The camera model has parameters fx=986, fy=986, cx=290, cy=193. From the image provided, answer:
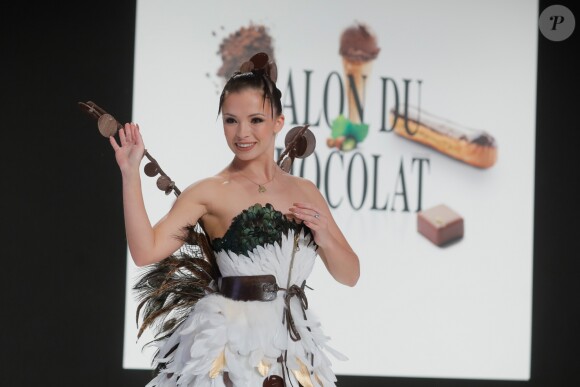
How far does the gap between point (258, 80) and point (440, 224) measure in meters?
2.16

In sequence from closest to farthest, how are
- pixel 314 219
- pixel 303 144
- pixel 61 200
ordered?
1. pixel 314 219
2. pixel 303 144
3. pixel 61 200

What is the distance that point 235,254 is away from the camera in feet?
6.85

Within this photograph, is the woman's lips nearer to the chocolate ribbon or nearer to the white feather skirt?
the white feather skirt

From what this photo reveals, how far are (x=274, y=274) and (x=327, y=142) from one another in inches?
80.1

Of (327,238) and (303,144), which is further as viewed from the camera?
(303,144)

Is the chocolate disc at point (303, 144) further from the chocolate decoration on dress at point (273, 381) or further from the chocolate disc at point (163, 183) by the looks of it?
the chocolate decoration on dress at point (273, 381)

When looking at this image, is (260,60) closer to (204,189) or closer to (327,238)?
(204,189)

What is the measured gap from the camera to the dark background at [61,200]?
13.3 feet

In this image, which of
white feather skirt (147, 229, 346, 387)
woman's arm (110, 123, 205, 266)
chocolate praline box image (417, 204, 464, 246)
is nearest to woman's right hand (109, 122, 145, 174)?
woman's arm (110, 123, 205, 266)

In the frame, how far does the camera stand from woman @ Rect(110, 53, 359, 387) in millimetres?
2008

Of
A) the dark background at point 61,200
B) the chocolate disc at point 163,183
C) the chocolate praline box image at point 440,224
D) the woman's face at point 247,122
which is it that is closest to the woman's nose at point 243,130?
the woman's face at point 247,122

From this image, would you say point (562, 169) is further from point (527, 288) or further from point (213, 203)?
point (213, 203)

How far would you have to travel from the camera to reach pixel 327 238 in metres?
2.11

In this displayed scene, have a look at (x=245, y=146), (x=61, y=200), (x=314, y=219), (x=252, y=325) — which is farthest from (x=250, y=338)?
(x=61, y=200)
